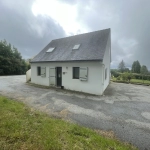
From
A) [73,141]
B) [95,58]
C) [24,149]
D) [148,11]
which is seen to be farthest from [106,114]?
[148,11]

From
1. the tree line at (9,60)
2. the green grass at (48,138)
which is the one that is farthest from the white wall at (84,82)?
the tree line at (9,60)

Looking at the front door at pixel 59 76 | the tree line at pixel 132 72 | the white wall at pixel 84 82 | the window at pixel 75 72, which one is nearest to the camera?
the white wall at pixel 84 82

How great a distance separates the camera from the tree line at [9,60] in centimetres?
2239

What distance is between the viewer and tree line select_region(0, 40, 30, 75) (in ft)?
73.5

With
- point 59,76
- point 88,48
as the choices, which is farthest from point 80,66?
point 59,76

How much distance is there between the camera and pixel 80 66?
828 centimetres

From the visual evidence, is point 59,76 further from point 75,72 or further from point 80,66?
point 80,66

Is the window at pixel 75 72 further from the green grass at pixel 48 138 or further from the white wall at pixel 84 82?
the green grass at pixel 48 138

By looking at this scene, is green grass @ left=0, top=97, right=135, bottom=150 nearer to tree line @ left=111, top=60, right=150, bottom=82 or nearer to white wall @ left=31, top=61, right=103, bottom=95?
white wall @ left=31, top=61, right=103, bottom=95

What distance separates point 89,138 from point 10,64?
27022 millimetres

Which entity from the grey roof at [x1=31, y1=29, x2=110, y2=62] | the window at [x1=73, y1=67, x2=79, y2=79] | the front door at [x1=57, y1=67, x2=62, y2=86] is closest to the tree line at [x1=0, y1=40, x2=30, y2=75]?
the grey roof at [x1=31, y1=29, x2=110, y2=62]

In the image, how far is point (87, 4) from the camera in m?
8.98

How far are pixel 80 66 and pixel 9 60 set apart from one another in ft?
74.4

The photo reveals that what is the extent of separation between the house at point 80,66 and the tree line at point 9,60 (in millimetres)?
16102
